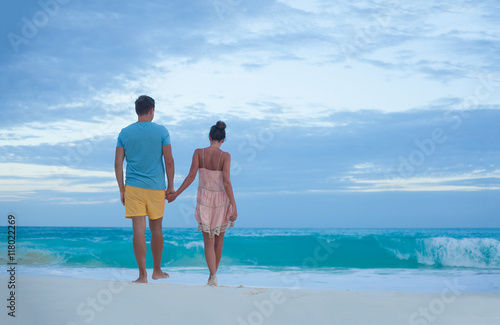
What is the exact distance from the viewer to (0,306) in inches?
124

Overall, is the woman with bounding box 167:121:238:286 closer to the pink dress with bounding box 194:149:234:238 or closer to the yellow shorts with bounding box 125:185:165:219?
the pink dress with bounding box 194:149:234:238

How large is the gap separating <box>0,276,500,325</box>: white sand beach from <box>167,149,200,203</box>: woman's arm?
930 millimetres

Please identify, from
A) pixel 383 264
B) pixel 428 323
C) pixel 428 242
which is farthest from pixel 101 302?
pixel 428 242

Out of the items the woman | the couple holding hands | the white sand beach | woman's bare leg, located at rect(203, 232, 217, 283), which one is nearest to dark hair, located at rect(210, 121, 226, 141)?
the couple holding hands

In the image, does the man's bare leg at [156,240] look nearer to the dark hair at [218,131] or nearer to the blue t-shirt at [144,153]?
the blue t-shirt at [144,153]

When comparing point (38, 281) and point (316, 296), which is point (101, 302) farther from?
point (316, 296)

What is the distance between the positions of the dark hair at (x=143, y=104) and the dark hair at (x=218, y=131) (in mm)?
668

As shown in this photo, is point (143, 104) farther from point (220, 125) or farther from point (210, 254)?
point (210, 254)

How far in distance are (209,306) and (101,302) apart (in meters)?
0.75

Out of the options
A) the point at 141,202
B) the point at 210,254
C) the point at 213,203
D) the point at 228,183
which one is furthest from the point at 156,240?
the point at 228,183

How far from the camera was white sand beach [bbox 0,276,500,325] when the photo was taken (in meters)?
2.98

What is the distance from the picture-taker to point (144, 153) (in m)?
4.38

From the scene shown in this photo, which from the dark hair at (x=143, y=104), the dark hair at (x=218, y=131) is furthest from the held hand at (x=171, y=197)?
the dark hair at (x=143, y=104)

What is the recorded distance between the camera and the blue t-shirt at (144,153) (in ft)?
14.3
